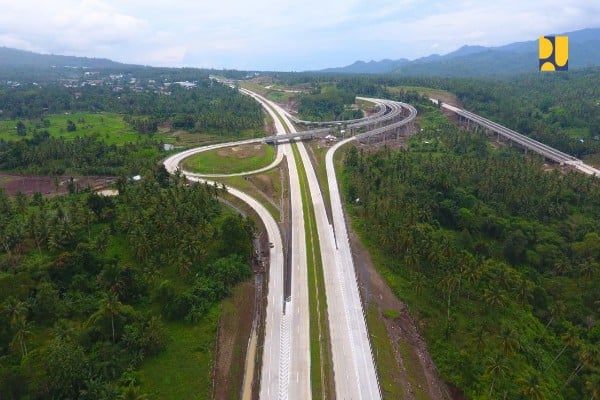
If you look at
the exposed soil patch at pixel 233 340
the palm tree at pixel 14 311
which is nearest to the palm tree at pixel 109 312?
the palm tree at pixel 14 311

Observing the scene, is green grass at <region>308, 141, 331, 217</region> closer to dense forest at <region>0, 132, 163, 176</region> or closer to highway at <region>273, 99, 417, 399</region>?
highway at <region>273, 99, 417, 399</region>

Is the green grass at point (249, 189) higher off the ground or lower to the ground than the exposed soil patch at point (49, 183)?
lower

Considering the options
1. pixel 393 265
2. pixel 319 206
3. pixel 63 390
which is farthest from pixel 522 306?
pixel 63 390

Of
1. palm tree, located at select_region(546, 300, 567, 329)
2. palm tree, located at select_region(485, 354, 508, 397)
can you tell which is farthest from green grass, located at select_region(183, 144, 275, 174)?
palm tree, located at select_region(485, 354, 508, 397)

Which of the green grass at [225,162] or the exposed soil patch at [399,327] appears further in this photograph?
the green grass at [225,162]

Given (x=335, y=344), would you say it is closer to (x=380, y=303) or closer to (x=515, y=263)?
(x=380, y=303)

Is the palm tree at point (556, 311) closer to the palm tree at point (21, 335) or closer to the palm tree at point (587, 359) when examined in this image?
the palm tree at point (587, 359)
